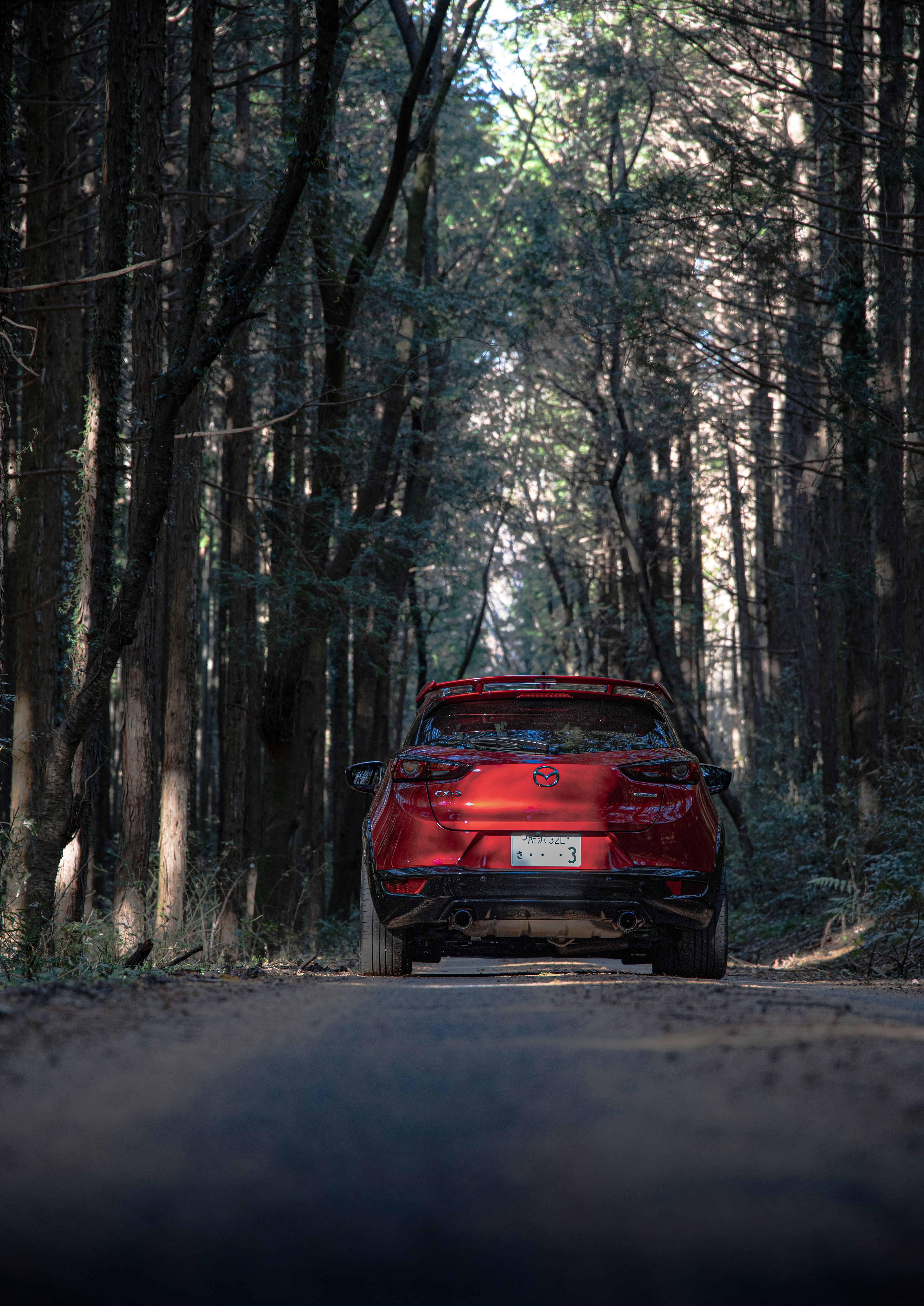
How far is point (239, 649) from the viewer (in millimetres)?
18578

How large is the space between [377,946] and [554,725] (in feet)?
5.56

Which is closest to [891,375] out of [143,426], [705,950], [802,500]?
A: [143,426]

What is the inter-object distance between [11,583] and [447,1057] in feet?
63.6

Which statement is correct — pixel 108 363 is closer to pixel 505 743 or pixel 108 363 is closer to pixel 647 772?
pixel 505 743

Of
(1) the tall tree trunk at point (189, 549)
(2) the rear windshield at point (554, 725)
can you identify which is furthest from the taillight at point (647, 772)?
(1) the tall tree trunk at point (189, 549)

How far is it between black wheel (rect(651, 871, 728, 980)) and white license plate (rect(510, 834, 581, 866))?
93 centimetres

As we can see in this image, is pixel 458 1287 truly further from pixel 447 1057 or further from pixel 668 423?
pixel 668 423

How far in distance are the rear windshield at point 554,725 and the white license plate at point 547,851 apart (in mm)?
643

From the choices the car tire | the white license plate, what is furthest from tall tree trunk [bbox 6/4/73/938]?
the white license plate

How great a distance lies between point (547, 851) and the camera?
263 inches

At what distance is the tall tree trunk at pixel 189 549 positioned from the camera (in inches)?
548

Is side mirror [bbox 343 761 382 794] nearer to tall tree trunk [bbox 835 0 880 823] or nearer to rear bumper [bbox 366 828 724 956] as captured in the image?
rear bumper [bbox 366 828 724 956]

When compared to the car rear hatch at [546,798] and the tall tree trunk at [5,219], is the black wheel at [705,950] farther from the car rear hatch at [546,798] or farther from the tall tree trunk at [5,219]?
the tall tree trunk at [5,219]

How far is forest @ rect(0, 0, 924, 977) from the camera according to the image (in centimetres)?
1034
